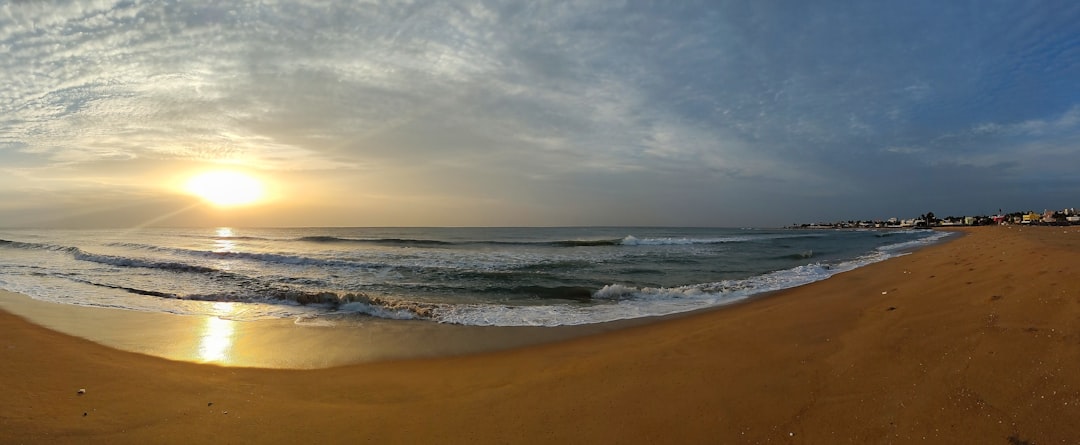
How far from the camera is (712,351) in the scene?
5.42 metres

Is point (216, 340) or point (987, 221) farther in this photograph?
point (987, 221)

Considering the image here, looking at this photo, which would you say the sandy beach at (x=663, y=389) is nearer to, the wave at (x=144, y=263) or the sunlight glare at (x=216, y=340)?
the sunlight glare at (x=216, y=340)

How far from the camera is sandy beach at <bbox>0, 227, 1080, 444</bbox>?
3.27 metres

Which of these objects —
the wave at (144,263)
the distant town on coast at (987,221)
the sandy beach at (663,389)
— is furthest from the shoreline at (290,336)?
the distant town on coast at (987,221)

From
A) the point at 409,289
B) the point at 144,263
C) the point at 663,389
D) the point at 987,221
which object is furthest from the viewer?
the point at 987,221

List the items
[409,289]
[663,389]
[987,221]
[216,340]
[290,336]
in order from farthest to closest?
1. [987,221]
2. [409,289]
3. [290,336]
4. [216,340]
5. [663,389]

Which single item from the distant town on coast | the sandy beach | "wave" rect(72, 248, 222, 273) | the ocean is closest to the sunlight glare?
the ocean

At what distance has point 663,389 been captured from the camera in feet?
14.1

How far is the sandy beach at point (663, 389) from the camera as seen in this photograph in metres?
3.27

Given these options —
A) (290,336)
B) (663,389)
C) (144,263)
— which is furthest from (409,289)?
(144,263)

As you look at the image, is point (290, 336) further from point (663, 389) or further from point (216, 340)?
point (663, 389)

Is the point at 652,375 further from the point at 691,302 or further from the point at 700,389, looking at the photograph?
the point at 691,302

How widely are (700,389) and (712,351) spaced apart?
1361 millimetres

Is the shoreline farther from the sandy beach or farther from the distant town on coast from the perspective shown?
the distant town on coast
